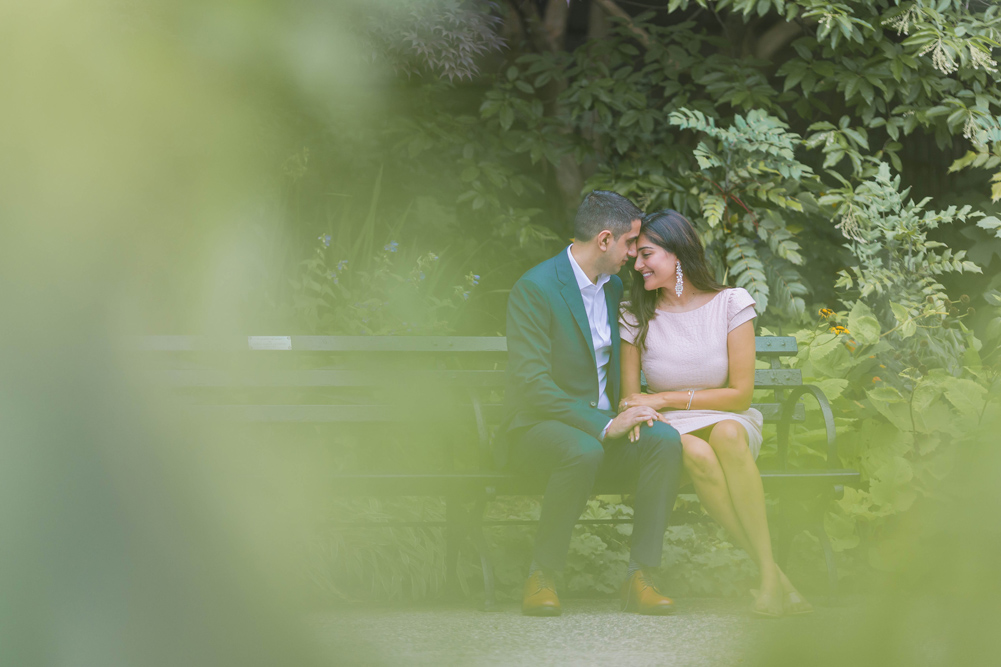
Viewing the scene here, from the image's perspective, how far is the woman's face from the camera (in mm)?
2979

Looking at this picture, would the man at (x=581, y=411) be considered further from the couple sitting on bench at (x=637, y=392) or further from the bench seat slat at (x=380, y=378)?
the bench seat slat at (x=380, y=378)

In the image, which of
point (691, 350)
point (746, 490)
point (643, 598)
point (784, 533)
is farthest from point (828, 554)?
point (691, 350)

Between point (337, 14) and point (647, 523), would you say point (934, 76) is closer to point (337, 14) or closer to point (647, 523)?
point (647, 523)

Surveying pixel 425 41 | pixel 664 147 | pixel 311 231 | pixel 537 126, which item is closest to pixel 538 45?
pixel 537 126

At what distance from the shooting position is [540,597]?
8.86 ft

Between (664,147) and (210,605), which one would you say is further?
(664,147)

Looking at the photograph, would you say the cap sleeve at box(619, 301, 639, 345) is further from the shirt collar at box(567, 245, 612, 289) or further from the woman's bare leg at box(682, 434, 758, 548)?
the woman's bare leg at box(682, 434, 758, 548)

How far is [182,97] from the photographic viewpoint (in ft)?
2.43

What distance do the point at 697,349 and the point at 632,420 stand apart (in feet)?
1.24

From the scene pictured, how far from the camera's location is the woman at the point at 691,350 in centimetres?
278

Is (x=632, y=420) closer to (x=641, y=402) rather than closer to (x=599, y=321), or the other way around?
(x=641, y=402)

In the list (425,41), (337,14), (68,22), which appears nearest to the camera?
(68,22)

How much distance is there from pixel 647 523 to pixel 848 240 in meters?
2.94

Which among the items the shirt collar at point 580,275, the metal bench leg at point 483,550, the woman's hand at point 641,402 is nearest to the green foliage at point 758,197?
the metal bench leg at point 483,550
